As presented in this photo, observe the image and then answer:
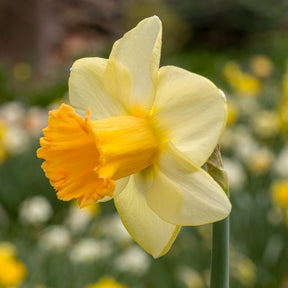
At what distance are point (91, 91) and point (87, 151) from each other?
93 millimetres

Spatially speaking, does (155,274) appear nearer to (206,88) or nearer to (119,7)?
(206,88)

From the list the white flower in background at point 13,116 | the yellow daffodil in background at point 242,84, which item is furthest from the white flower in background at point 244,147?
the white flower in background at point 13,116

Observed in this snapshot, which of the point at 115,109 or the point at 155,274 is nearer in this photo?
the point at 115,109

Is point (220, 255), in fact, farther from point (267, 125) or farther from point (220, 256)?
point (267, 125)

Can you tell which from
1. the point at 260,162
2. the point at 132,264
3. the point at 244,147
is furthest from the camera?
the point at 244,147

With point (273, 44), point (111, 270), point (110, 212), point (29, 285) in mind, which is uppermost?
point (29, 285)

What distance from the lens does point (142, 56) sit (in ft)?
1.77

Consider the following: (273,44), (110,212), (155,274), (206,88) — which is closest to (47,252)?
(155,274)

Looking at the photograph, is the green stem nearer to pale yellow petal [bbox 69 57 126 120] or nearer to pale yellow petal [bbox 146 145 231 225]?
pale yellow petal [bbox 146 145 231 225]

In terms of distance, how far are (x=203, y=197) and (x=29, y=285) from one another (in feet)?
4.54

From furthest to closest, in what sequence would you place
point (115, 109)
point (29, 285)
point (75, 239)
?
point (75, 239), point (29, 285), point (115, 109)

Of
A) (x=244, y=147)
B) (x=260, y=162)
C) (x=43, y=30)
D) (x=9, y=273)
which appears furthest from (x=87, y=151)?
(x=43, y=30)

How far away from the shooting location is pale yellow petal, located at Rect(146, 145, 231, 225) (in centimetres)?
45

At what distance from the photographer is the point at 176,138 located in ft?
1.71
